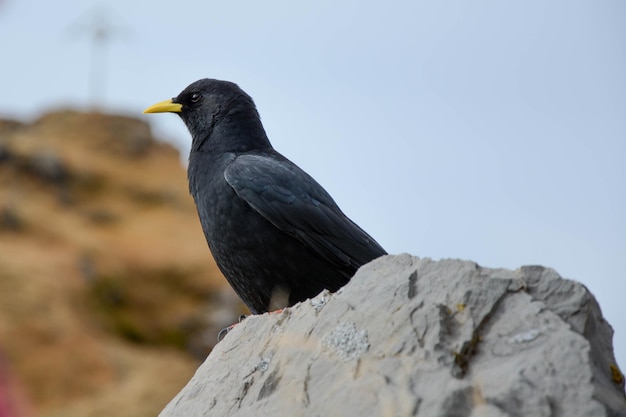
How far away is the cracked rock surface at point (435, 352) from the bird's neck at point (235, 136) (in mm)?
2921

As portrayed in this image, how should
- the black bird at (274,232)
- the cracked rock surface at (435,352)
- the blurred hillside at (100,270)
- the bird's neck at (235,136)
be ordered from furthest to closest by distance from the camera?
the blurred hillside at (100,270) < the bird's neck at (235,136) < the black bird at (274,232) < the cracked rock surface at (435,352)

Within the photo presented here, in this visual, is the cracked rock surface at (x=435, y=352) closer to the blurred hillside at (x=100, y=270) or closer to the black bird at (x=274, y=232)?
the black bird at (x=274, y=232)

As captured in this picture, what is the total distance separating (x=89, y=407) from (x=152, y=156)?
51.0ft

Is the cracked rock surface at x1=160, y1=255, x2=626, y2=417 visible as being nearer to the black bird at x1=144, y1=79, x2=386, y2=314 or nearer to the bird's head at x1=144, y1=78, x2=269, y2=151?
the black bird at x1=144, y1=79, x2=386, y2=314

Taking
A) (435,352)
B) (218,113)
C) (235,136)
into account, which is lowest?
(435,352)

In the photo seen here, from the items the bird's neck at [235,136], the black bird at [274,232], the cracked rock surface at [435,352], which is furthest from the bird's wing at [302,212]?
the cracked rock surface at [435,352]

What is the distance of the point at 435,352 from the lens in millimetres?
3549

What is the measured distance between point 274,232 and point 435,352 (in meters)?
2.88

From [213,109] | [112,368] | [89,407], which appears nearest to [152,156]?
[112,368]

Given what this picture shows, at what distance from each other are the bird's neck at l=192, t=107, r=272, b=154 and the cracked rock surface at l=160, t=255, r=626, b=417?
292cm

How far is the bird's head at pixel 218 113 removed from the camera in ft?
23.3

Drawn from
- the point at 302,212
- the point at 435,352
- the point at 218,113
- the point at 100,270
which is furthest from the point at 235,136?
the point at 100,270

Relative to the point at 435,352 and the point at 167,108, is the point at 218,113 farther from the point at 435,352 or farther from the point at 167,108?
the point at 435,352

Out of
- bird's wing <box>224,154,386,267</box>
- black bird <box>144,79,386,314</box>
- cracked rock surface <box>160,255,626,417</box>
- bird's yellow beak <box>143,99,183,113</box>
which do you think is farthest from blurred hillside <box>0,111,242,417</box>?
cracked rock surface <box>160,255,626,417</box>
